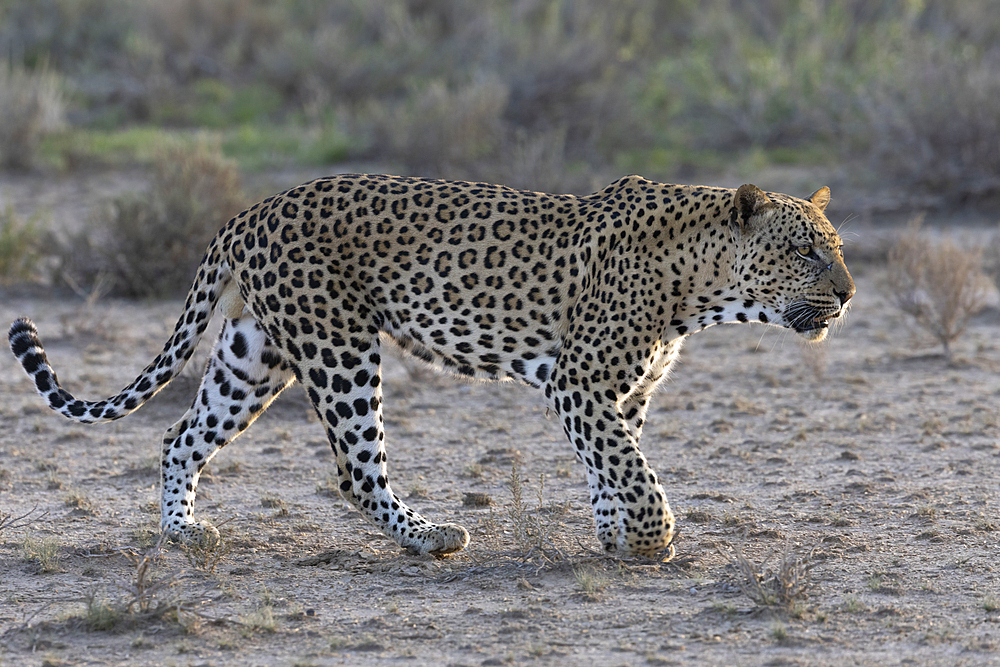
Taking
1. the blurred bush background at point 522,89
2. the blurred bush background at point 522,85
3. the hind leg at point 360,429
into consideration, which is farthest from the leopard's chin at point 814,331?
the blurred bush background at point 522,85

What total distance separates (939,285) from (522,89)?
29.7 feet

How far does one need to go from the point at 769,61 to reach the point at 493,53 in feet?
13.5

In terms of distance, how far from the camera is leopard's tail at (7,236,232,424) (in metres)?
5.74

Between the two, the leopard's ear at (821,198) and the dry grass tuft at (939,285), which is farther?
the dry grass tuft at (939,285)

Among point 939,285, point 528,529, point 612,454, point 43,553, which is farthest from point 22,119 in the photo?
point 612,454

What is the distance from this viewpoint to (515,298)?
5.71 metres

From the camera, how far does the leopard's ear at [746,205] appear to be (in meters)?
5.50

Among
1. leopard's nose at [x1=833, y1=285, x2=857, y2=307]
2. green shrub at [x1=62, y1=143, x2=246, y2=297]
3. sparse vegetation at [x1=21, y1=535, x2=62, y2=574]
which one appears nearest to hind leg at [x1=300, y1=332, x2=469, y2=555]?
sparse vegetation at [x1=21, y1=535, x2=62, y2=574]

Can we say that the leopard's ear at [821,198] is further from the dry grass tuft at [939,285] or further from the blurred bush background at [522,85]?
the blurred bush background at [522,85]

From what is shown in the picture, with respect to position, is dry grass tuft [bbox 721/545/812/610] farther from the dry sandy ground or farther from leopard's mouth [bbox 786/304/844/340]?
leopard's mouth [bbox 786/304/844/340]

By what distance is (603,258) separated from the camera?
223 inches

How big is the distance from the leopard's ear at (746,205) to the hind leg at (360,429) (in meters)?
1.56

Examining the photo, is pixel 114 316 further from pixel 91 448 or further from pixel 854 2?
pixel 854 2

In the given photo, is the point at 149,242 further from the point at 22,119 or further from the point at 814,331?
the point at 814,331
